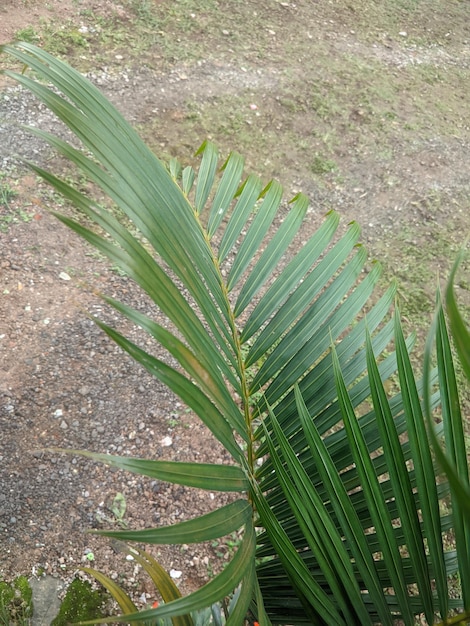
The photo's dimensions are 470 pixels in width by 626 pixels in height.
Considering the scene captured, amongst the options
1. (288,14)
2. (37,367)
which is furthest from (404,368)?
(288,14)

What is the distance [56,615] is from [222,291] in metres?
1.06

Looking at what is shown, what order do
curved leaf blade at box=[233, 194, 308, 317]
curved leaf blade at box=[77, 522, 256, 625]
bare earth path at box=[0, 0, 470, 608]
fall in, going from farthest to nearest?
bare earth path at box=[0, 0, 470, 608], curved leaf blade at box=[233, 194, 308, 317], curved leaf blade at box=[77, 522, 256, 625]

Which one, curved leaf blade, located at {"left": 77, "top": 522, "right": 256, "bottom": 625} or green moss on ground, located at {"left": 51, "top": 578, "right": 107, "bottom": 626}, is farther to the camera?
green moss on ground, located at {"left": 51, "top": 578, "right": 107, "bottom": 626}

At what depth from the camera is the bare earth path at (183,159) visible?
1827mm

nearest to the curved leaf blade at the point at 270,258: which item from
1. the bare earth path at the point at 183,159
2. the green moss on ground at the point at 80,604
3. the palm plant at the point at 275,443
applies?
the palm plant at the point at 275,443

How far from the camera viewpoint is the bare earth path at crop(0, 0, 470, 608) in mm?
1827

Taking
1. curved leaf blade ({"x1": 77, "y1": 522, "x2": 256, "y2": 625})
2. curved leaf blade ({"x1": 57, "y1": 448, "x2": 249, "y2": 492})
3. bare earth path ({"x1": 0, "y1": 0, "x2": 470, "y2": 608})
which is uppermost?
bare earth path ({"x1": 0, "y1": 0, "x2": 470, "y2": 608})

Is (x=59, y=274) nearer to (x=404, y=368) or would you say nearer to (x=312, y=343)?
(x=312, y=343)

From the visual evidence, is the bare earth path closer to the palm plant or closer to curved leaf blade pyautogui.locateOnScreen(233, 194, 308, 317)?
curved leaf blade pyautogui.locateOnScreen(233, 194, 308, 317)

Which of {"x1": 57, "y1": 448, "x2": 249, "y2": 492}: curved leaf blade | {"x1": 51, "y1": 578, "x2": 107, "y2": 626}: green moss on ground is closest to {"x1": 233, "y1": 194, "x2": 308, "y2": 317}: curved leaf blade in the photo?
{"x1": 57, "y1": 448, "x2": 249, "y2": 492}: curved leaf blade

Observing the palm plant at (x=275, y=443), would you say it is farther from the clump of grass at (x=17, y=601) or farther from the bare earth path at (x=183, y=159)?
the clump of grass at (x=17, y=601)

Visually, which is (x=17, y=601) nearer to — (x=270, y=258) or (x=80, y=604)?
(x=80, y=604)

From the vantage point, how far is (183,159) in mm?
3045

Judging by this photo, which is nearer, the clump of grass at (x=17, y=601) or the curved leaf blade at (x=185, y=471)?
the curved leaf blade at (x=185, y=471)
